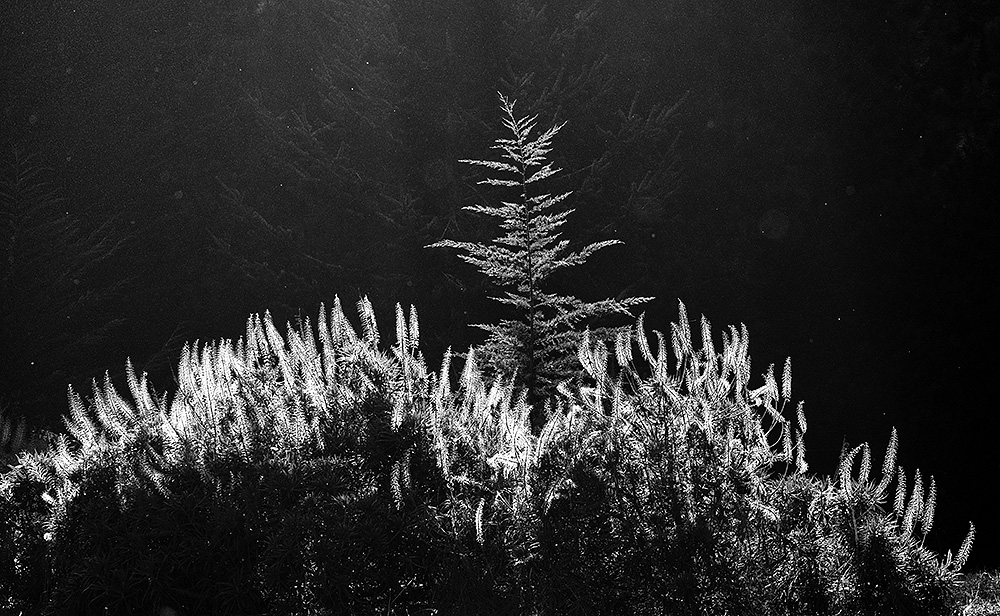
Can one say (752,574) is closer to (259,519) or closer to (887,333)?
(259,519)

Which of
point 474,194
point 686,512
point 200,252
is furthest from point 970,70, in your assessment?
point 686,512

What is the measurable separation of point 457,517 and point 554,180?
993 cm

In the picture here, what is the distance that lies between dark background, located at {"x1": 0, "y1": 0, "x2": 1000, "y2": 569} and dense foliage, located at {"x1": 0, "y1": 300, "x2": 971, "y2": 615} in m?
8.09

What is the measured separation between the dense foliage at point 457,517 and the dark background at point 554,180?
319 inches

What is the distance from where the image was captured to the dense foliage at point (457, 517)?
3.49m

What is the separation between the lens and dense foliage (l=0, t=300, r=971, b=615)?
11.5 feet

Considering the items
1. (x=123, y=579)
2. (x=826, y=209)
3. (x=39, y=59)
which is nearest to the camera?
(x=123, y=579)

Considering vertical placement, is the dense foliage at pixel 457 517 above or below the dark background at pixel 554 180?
below

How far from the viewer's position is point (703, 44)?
582 inches

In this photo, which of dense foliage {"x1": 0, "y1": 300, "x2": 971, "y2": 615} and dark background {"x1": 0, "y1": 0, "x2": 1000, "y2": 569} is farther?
dark background {"x1": 0, "y1": 0, "x2": 1000, "y2": 569}

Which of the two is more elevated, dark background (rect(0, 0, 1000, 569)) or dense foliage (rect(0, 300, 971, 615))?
dark background (rect(0, 0, 1000, 569))

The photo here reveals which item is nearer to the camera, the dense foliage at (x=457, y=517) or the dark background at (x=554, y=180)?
the dense foliage at (x=457, y=517)

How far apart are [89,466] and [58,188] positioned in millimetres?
11379

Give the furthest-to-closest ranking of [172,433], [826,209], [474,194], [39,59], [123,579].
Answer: [39,59] → [826,209] → [474,194] → [172,433] → [123,579]
